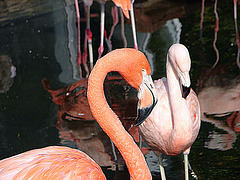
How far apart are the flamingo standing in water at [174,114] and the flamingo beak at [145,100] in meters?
0.43

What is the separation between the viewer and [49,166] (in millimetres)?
2266

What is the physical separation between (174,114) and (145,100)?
568 mm

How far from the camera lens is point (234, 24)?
20.7 feet

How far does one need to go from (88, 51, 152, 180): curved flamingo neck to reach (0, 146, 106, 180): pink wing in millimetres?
241

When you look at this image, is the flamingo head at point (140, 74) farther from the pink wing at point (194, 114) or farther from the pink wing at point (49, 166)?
the pink wing at point (194, 114)

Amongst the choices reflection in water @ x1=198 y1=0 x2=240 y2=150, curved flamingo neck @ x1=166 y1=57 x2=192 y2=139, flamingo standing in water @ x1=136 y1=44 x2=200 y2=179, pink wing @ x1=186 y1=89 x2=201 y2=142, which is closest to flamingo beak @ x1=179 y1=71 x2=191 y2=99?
flamingo standing in water @ x1=136 y1=44 x2=200 y2=179

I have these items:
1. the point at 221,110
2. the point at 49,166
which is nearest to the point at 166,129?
the point at 49,166

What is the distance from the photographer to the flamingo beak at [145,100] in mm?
2262

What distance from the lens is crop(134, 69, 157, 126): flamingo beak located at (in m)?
2.26

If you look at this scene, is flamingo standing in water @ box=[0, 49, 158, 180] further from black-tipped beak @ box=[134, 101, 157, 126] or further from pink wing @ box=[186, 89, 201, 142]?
pink wing @ box=[186, 89, 201, 142]

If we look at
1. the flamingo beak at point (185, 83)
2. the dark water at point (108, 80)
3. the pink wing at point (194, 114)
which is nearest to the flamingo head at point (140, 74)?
the flamingo beak at point (185, 83)

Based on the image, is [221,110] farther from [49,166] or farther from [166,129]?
[49,166]

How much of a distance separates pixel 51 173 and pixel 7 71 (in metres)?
3.47

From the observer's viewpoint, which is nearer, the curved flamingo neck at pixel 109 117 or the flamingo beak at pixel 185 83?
the curved flamingo neck at pixel 109 117
